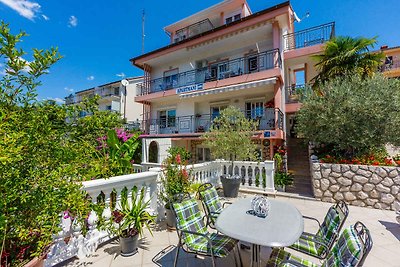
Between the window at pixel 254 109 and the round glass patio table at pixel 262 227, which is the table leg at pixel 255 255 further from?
the window at pixel 254 109

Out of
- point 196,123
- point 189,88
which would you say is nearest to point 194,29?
point 189,88

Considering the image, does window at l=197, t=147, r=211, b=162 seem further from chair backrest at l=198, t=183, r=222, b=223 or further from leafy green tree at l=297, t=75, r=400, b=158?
chair backrest at l=198, t=183, r=222, b=223

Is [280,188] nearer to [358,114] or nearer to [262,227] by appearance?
[358,114]

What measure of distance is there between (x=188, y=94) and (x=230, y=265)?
14929 mm

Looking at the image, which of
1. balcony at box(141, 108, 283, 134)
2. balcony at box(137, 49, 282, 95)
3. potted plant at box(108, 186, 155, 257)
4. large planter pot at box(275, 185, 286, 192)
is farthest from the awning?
potted plant at box(108, 186, 155, 257)

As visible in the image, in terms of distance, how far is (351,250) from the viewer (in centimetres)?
243

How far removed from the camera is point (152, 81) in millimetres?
21312

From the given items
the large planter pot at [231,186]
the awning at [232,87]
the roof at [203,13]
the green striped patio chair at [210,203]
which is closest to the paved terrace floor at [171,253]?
the green striped patio chair at [210,203]

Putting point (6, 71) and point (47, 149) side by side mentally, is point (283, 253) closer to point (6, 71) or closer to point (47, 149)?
point (47, 149)

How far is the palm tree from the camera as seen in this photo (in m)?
10.7

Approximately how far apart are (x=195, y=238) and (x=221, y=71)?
52.7 ft

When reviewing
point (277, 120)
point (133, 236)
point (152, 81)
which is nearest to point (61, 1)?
point (152, 81)

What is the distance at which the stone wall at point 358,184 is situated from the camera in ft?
25.4

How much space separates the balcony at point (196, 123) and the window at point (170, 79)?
Answer: 3743 mm
